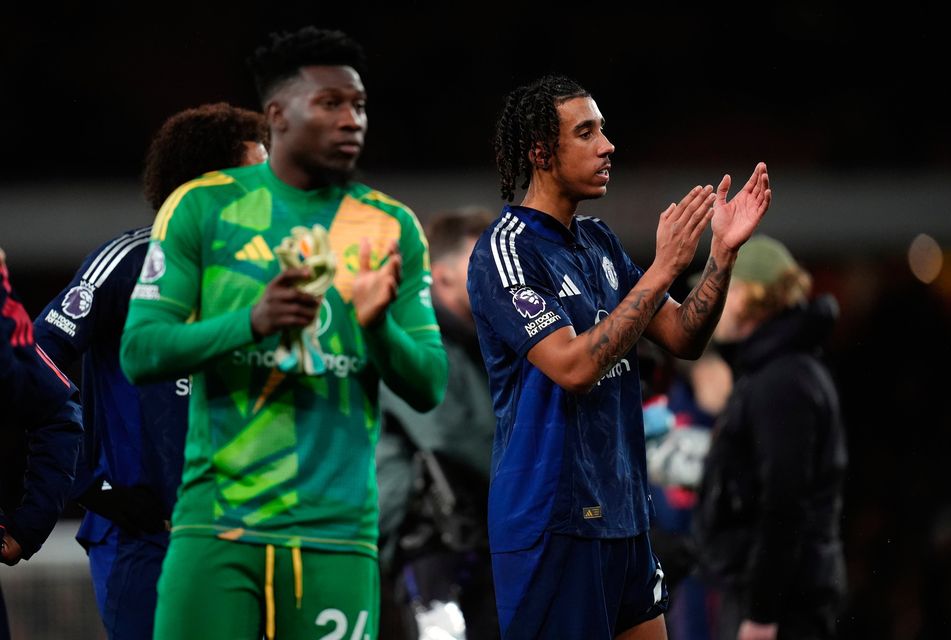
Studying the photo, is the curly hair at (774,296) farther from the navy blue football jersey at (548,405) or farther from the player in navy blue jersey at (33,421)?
the player in navy blue jersey at (33,421)

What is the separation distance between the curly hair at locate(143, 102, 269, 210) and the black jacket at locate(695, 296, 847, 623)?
2754 mm

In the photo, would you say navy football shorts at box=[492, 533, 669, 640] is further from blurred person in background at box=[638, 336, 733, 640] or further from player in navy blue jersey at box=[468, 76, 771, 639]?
blurred person in background at box=[638, 336, 733, 640]

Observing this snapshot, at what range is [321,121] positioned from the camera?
353cm

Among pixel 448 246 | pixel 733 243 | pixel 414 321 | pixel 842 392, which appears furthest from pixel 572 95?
pixel 842 392

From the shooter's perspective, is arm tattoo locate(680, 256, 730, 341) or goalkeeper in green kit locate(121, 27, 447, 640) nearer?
goalkeeper in green kit locate(121, 27, 447, 640)

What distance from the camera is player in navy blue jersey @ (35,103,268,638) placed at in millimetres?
4074

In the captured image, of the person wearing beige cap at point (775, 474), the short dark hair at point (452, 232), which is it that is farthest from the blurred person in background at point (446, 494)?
the person wearing beige cap at point (775, 474)

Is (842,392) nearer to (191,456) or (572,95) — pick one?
(572,95)

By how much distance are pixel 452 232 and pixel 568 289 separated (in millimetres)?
2502

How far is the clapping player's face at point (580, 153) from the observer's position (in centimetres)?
401

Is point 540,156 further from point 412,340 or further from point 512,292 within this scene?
point 412,340

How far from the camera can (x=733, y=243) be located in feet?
13.2

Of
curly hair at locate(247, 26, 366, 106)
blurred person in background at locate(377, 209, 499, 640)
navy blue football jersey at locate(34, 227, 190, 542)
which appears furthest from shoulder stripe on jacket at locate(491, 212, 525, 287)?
blurred person in background at locate(377, 209, 499, 640)

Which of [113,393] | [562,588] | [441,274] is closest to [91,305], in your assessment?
[113,393]
